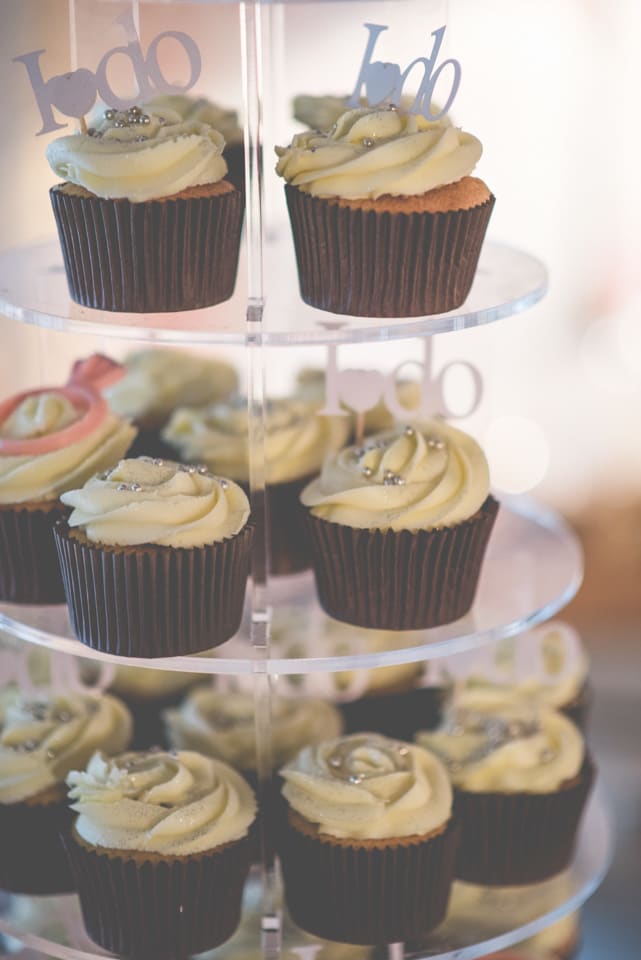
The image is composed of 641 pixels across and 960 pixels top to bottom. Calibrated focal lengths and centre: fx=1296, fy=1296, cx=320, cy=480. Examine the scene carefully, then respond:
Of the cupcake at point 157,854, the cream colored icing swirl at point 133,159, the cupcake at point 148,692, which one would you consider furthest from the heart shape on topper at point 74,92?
the cupcake at point 148,692

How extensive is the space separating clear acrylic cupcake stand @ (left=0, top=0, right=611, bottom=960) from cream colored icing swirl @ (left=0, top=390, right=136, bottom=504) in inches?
7.2

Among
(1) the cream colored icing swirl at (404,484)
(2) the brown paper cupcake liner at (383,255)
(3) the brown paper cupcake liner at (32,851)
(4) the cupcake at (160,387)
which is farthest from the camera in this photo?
(4) the cupcake at (160,387)

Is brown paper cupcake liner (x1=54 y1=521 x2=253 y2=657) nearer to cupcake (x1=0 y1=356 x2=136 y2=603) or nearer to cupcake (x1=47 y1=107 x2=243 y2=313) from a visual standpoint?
cupcake (x1=0 y1=356 x2=136 y2=603)

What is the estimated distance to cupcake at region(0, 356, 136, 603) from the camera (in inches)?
75.2

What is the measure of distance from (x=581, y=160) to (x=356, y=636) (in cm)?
234

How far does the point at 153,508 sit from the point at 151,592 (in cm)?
12

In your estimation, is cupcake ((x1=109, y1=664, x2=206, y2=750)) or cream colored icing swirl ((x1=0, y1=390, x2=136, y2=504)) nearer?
cream colored icing swirl ((x1=0, y1=390, x2=136, y2=504))

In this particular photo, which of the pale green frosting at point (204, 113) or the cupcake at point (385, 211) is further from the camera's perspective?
the pale green frosting at point (204, 113)

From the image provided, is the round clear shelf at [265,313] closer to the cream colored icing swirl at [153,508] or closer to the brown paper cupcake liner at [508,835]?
the cream colored icing swirl at [153,508]

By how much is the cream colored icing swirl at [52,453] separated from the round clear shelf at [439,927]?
0.62m

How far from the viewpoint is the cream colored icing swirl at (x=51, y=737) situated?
203 centimetres

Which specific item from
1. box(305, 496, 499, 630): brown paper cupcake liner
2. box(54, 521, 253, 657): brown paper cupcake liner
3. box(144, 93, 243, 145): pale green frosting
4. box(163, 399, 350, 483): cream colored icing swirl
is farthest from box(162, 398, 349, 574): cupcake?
box(144, 93, 243, 145): pale green frosting

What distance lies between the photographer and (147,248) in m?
1.73

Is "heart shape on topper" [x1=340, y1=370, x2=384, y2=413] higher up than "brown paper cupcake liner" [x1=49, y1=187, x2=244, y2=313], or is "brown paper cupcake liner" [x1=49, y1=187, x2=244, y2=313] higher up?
"brown paper cupcake liner" [x1=49, y1=187, x2=244, y2=313]
